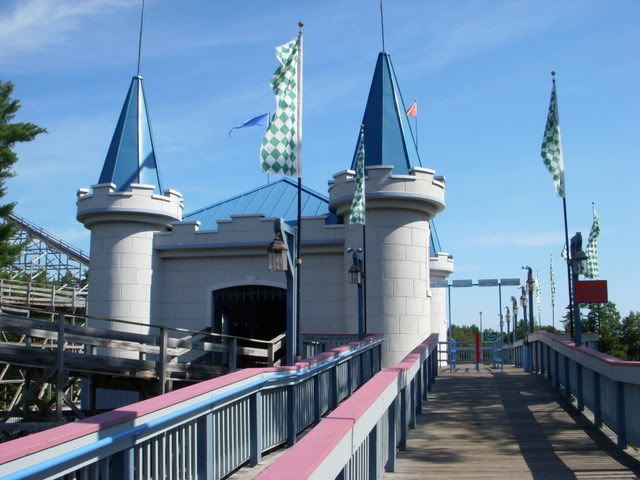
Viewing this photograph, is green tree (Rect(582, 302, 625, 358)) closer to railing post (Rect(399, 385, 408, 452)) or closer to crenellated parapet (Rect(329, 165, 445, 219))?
crenellated parapet (Rect(329, 165, 445, 219))

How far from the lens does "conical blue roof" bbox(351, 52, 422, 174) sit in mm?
20672

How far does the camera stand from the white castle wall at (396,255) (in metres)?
19.2

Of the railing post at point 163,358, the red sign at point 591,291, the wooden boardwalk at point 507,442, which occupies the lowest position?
the wooden boardwalk at point 507,442

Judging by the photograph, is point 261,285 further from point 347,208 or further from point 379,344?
point 379,344

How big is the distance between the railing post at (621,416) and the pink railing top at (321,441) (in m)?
3.22

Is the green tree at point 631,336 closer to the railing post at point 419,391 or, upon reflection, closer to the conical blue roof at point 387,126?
the conical blue roof at point 387,126

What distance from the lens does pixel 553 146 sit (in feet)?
45.7

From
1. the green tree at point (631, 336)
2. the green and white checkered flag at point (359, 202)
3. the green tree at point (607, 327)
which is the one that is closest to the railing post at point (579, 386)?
the green and white checkered flag at point (359, 202)

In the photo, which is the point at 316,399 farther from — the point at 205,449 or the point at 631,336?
the point at 631,336

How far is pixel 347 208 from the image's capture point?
2030cm

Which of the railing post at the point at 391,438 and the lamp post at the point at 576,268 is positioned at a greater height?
the lamp post at the point at 576,268

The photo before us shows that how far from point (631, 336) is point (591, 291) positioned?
28.6 metres

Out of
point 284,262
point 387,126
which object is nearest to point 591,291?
point 284,262

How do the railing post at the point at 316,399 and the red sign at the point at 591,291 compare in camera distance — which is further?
the red sign at the point at 591,291
